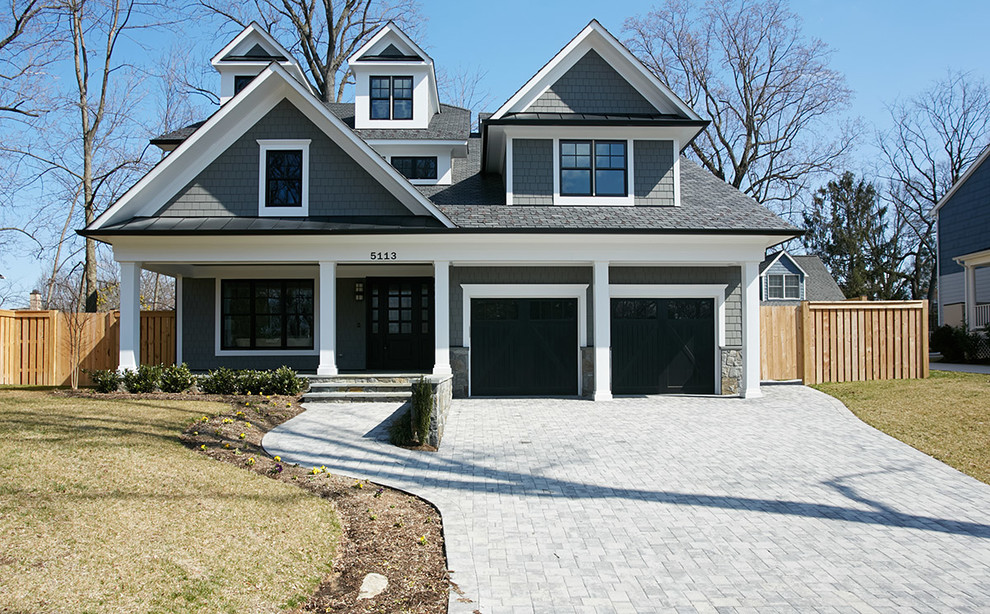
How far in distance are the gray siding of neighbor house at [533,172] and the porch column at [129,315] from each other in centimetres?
863

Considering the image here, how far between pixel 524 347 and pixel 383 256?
394 centimetres

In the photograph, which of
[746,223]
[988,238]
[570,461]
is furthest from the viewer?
[988,238]

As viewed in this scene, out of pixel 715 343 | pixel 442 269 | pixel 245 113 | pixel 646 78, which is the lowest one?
pixel 715 343

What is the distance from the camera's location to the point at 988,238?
23.0 m

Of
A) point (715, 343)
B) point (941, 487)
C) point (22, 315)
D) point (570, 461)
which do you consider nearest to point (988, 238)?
point (715, 343)

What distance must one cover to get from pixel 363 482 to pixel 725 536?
402cm

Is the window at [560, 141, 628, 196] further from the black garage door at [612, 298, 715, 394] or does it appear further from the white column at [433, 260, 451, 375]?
the white column at [433, 260, 451, 375]

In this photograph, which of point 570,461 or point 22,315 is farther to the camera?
point 22,315

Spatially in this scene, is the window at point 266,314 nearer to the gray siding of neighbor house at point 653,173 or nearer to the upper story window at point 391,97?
the upper story window at point 391,97

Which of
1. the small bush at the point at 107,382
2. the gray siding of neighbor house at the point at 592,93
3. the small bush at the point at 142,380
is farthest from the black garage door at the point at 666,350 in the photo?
the small bush at the point at 107,382

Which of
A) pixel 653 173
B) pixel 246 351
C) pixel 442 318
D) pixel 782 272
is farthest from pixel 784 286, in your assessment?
pixel 246 351

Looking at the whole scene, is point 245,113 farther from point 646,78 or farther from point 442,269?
point 646,78

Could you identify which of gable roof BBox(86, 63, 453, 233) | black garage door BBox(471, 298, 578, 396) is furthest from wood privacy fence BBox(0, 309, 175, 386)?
black garage door BBox(471, 298, 578, 396)

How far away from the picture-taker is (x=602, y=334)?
13812mm
